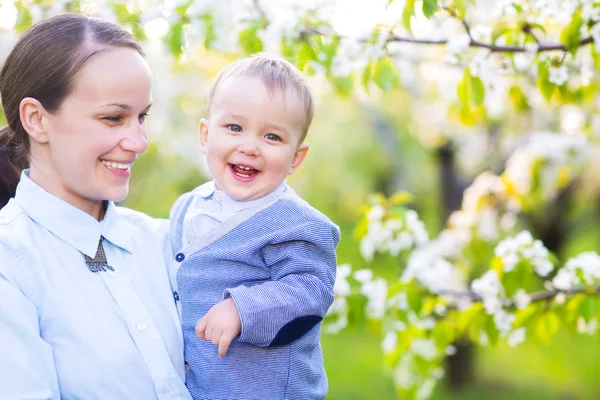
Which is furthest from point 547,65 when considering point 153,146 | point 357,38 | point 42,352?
point 153,146

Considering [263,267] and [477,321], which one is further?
[477,321]

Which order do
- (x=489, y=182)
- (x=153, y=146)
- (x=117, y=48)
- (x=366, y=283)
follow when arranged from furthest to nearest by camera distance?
(x=153, y=146) → (x=489, y=182) → (x=366, y=283) → (x=117, y=48)

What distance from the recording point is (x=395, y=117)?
10898 millimetres

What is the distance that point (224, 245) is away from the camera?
1970 millimetres

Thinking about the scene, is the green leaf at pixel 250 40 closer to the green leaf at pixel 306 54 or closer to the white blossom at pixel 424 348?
the green leaf at pixel 306 54

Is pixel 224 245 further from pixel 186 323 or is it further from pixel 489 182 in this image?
pixel 489 182

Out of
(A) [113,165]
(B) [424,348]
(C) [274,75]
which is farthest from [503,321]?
(A) [113,165]

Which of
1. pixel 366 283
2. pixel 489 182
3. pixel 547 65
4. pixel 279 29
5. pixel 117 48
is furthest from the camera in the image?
pixel 489 182

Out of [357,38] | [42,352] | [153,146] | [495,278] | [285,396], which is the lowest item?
[153,146]

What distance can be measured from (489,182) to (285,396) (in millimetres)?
2869

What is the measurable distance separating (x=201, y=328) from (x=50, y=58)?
0.79 meters

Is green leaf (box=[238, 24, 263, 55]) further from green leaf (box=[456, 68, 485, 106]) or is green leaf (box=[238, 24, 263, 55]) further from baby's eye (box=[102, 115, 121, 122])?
baby's eye (box=[102, 115, 121, 122])

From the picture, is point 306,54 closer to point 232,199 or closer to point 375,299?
point 232,199

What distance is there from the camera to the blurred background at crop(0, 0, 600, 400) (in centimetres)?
297
